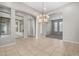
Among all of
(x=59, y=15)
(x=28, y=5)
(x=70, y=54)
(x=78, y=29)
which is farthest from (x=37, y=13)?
(x=70, y=54)

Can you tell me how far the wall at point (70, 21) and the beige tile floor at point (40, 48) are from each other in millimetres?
224

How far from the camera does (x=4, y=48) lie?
250 cm

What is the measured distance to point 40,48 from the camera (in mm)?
2646

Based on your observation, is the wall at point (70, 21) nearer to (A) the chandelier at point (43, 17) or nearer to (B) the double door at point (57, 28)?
(B) the double door at point (57, 28)

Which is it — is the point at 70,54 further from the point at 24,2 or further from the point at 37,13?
the point at 24,2

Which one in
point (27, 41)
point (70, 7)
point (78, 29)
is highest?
point (70, 7)

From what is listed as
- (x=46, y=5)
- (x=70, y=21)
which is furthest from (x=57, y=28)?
(x=46, y=5)

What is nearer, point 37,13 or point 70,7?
point 70,7

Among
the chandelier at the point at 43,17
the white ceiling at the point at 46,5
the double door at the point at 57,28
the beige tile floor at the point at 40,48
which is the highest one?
the white ceiling at the point at 46,5

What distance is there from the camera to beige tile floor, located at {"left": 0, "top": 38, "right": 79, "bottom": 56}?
2512 millimetres

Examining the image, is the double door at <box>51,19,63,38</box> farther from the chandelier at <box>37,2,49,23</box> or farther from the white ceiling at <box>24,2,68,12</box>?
the white ceiling at <box>24,2,68,12</box>

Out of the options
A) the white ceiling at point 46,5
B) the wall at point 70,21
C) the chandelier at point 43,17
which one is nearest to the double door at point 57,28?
the wall at point 70,21

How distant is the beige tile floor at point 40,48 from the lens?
2.51 m

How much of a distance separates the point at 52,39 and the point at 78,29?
31.4 inches
